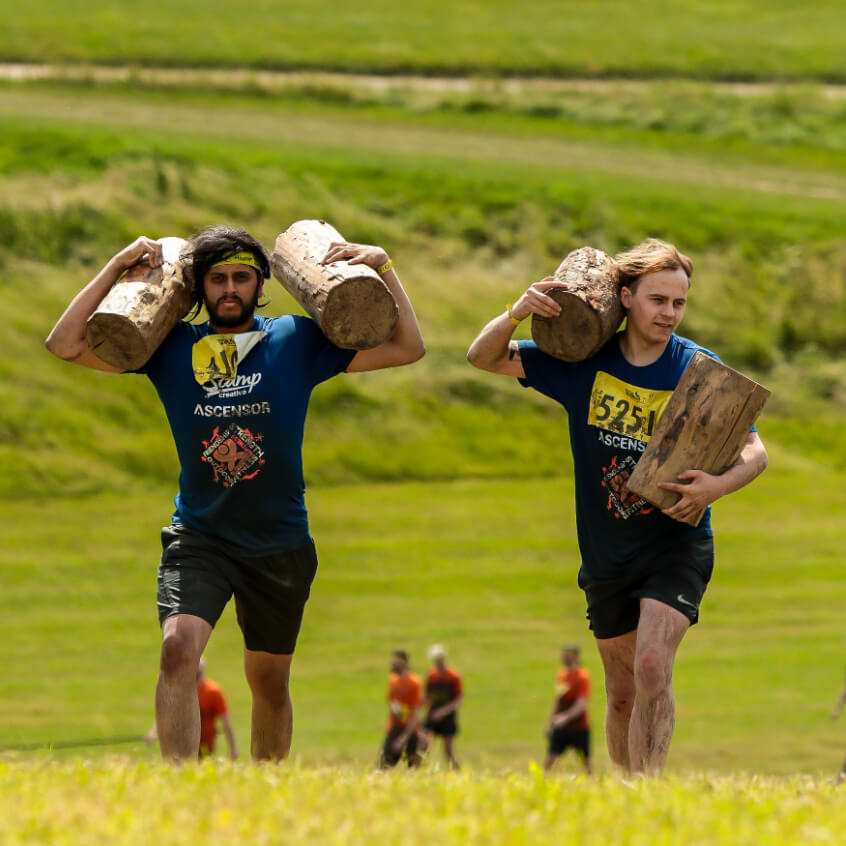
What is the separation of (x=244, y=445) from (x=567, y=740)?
10.7 meters

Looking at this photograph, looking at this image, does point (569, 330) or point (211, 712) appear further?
point (211, 712)

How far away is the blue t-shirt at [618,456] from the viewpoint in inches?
265

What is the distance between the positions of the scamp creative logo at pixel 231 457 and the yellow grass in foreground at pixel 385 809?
4.44 ft

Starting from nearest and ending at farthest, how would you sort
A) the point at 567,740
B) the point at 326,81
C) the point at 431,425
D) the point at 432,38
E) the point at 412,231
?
the point at 567,740 < the point at 431,425 < the point at 412,231 < the point at 326,81 < the point at 432,38

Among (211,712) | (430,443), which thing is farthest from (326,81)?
(211,712)

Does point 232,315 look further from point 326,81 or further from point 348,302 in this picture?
point 326,81

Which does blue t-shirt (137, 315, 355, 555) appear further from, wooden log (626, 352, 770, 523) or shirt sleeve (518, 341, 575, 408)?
wooden log (626, 352, 770, 523)

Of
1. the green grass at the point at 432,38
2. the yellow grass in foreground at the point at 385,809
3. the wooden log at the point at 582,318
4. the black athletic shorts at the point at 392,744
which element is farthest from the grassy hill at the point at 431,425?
the yellow grass in foreground at the point at 385,809

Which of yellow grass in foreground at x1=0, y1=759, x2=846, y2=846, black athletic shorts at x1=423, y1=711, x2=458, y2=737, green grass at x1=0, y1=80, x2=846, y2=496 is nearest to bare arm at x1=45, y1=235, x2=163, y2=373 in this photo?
yellow grass in foreground at x1=0, y1=759, x2=846, y2=846

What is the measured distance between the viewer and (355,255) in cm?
711

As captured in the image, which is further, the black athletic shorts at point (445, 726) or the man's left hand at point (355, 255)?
the black athletic shorts at point (445, 726)

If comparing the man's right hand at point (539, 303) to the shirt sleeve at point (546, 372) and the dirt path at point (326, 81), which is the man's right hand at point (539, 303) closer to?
the shirt sleeve at point (546, 372)

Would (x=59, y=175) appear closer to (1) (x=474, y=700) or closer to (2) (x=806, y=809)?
(1) (x=474, y=700)

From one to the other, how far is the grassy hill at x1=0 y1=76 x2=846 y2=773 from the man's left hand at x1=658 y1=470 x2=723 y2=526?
8.96m
